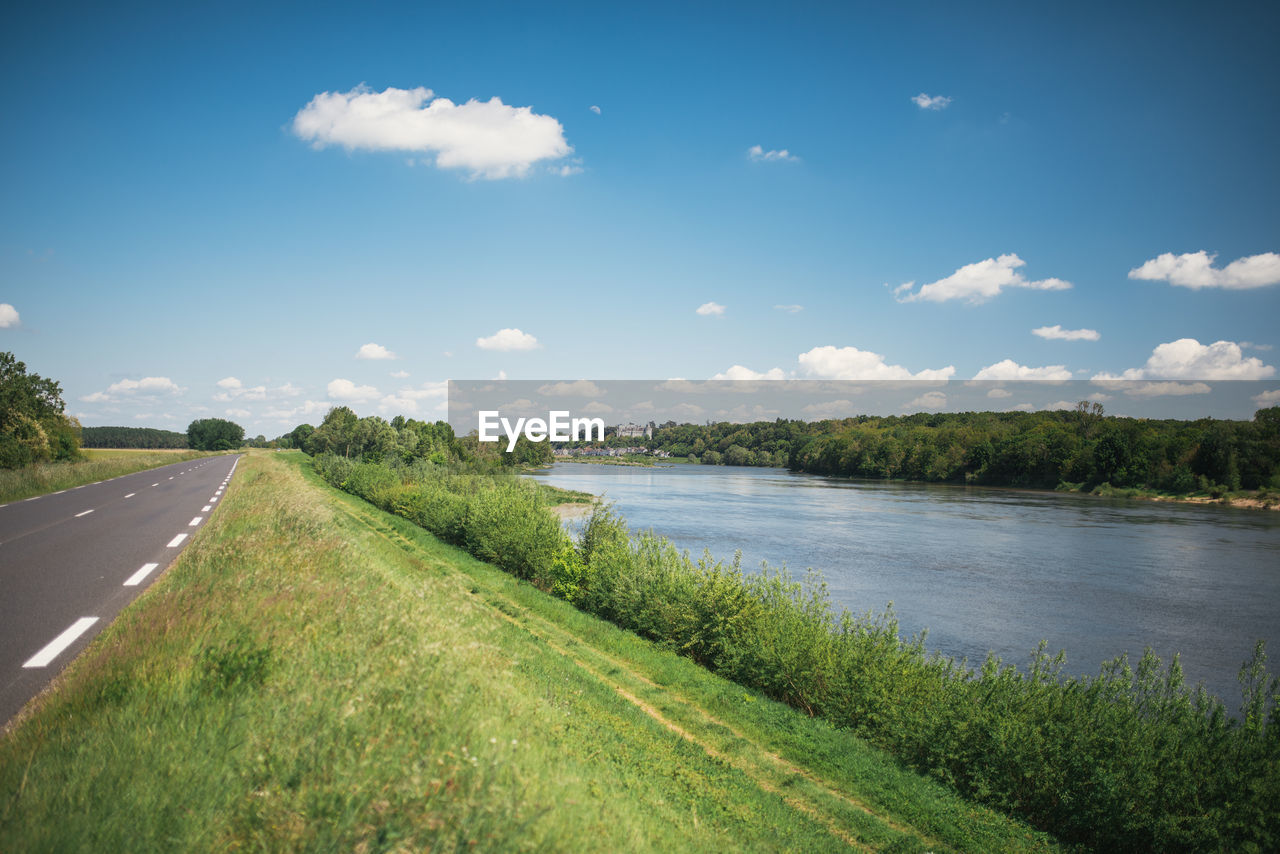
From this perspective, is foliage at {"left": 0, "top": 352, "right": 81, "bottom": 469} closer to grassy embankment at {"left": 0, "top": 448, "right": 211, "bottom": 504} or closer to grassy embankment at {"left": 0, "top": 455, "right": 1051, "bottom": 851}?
grassy embankment at {"left": 0, "top": 448, "right": 211, "bottom": 504}

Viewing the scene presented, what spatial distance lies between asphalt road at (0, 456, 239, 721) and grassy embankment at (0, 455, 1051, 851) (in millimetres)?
469

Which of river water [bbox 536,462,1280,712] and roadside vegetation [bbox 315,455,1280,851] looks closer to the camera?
roadside vegetation [bbox 315,455,1280,851]

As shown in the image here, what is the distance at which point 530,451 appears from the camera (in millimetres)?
111188

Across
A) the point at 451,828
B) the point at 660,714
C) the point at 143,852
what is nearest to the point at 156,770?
the point at 143,852

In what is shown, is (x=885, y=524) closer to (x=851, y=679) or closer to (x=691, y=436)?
(x=851, y=679)

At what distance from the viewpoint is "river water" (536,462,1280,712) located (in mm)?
18500

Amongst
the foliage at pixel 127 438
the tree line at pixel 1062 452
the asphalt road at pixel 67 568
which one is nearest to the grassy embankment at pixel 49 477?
the asphalt road at pixel 67 568


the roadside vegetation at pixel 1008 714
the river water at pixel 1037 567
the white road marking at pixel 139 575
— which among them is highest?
the white road marking at pixel 139 575

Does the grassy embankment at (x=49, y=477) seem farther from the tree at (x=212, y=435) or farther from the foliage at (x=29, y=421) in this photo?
the tree at (x=212, y=435)

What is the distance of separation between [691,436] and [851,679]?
18923 cm

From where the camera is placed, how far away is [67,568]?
32.8 feet

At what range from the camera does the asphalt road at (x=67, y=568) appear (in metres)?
6.14

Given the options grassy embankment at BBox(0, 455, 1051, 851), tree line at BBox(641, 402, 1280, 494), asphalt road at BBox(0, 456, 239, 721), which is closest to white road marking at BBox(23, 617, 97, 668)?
asphalt road at BBox(0, 456, 239, 721)

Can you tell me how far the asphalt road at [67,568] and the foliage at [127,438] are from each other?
14576 centimetres
